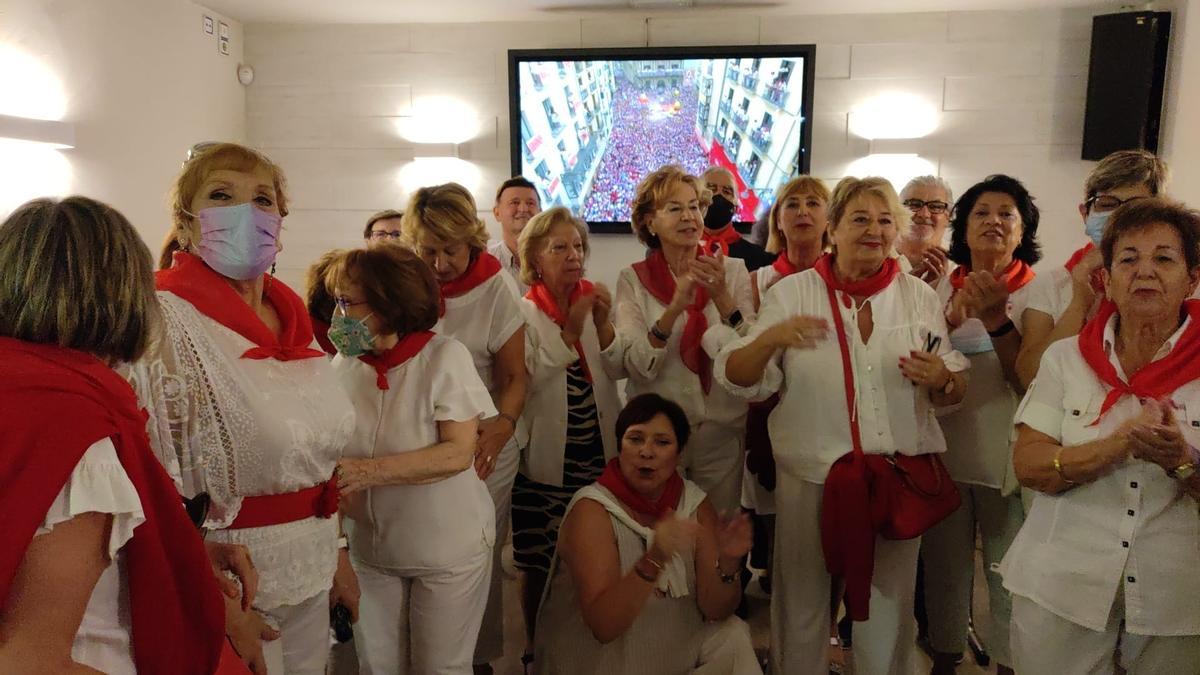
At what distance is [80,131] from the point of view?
3.84 m

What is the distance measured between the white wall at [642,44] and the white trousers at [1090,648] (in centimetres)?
389

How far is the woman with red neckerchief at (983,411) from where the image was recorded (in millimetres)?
2375

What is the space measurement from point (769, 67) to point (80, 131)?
4024mm

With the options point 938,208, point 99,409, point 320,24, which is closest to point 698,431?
point 938,208

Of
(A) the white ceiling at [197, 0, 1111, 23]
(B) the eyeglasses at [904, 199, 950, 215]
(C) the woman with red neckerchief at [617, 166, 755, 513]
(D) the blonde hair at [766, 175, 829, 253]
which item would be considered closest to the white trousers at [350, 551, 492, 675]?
(C) the woman with red neckerchief at [617, 166, 755, 513]

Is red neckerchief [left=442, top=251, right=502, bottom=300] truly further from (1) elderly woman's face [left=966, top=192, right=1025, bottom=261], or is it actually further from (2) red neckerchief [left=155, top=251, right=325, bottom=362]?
(1) elderly woman's face [left=966, top=192, right=1025, bottom=261]

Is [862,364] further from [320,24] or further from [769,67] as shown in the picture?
[320,24]

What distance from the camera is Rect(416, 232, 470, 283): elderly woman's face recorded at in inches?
96.6

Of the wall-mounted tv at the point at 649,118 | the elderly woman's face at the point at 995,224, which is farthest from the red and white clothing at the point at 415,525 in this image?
the wall-mounted tv at the point at 649,118

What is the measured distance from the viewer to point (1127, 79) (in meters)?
4.60

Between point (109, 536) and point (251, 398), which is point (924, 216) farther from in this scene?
point (109, 536)

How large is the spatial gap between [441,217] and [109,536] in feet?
5.32

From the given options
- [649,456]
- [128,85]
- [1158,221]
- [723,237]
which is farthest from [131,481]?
[128,85]

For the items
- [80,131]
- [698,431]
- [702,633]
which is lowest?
[702,633]
